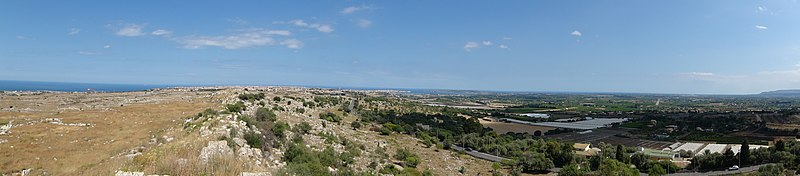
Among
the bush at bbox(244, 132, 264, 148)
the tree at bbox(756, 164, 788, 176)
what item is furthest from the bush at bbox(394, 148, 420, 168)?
the tree at bbox(756, 164, 788, 176)

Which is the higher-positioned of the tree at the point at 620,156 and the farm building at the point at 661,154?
the tree at the point at 620,156

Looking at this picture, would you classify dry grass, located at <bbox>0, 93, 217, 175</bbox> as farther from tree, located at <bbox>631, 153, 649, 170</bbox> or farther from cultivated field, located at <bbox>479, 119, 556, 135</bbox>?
cultivated field, located at <bbox>479, 119, 556, 135</bbox>

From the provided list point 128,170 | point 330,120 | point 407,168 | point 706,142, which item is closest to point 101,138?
point 128,170

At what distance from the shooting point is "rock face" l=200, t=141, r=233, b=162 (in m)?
16.1

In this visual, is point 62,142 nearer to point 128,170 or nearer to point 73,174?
point 73,174

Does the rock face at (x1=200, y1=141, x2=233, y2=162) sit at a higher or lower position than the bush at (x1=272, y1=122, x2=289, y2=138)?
higher

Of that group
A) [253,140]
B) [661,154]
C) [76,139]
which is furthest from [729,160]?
[76,139]

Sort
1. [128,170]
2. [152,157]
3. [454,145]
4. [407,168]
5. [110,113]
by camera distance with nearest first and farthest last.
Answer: [128,170]
[152,157]
[110,113]
[407,168]
[454,145]

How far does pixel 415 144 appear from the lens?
197 ft

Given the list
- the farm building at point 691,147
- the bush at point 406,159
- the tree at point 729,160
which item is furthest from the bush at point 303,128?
the farm building at point 691,147

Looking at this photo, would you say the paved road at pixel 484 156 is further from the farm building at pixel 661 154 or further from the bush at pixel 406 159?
the farm building at pixel 661 154

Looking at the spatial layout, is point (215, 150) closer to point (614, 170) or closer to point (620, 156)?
point (614, 170)

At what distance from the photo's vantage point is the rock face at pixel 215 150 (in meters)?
16.1

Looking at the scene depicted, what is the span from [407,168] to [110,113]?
23218 mm
